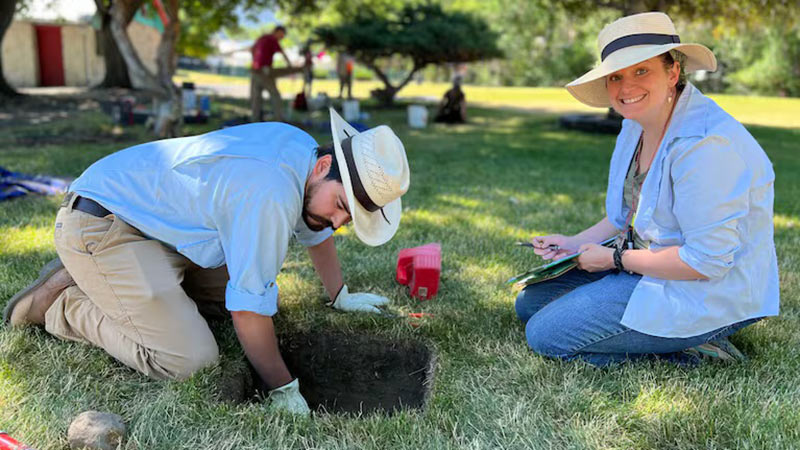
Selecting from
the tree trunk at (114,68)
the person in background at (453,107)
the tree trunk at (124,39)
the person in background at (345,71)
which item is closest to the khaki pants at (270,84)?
the tree trunk at (124,39)

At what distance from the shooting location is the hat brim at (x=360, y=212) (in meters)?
2.22

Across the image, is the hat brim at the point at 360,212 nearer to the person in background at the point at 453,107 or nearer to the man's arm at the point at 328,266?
the man's arm at the point at 328,266

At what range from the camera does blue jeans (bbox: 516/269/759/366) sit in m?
2.59

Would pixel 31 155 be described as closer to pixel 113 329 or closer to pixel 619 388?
pixel 113 329

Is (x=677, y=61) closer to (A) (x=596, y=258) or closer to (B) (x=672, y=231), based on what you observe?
(B) (x=672, y=231)

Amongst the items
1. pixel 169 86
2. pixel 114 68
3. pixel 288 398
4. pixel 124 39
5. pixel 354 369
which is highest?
pixel 124 39

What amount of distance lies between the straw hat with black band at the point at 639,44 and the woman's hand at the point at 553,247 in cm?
83

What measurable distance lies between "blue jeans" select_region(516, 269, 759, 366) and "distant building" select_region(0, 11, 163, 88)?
2268 centimetres

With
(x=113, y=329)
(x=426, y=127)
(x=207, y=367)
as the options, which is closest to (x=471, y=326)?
(x=207, y=367)

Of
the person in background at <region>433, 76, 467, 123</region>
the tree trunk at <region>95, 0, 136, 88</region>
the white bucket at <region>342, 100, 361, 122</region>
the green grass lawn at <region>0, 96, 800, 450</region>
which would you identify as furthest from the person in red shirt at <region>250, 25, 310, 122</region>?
the tree trunk at <region>95, 0, 136, 88</region>

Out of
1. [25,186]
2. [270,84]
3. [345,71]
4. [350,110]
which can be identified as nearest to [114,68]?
[345,71]

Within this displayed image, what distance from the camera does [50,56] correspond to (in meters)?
24.5

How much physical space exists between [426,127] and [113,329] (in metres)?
10.3

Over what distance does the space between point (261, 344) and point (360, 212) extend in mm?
665
